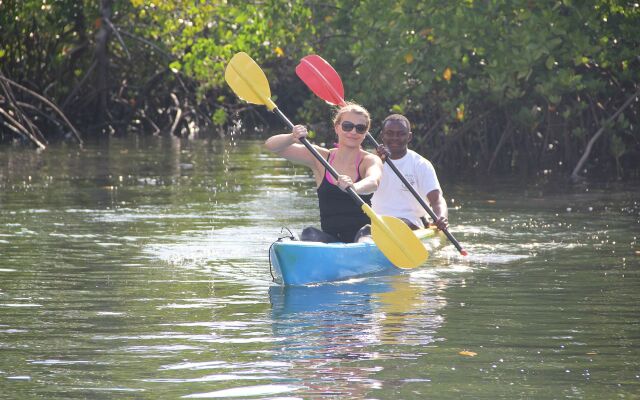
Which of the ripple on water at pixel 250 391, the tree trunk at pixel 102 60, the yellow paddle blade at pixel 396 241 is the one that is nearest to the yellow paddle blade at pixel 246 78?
the yellow paddle blade at pixel 396 241

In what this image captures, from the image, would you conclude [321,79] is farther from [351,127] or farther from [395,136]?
[351,127]

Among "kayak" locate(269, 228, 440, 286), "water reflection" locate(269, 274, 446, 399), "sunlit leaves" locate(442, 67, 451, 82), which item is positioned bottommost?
"water reflection" locate(269, 274, 446, 399)

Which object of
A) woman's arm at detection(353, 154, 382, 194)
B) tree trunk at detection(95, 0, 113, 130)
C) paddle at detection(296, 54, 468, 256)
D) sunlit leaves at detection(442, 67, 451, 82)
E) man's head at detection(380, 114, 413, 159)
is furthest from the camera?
tree trunk at detection(95, 0, 113, 130)

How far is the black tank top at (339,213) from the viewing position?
28.3 ft

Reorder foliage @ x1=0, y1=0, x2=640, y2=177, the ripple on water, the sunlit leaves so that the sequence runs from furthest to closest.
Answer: the sunlit leaves
foliage @ x1=0, y1=0, x2=640, y2=177
the ripple on water

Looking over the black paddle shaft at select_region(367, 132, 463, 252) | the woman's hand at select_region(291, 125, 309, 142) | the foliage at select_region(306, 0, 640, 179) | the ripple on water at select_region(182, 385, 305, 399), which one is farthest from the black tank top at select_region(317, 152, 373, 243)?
the foliage at select_region(306, 0, 640, 179)

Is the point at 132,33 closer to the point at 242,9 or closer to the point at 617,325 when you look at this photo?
the point at 242,9

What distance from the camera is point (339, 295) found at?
7.95 metres

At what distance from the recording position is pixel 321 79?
1031 cm

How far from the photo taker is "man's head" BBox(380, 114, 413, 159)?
31.7 ft

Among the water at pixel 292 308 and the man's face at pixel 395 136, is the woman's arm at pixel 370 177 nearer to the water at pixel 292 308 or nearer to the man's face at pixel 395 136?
the water at pixel 292 308

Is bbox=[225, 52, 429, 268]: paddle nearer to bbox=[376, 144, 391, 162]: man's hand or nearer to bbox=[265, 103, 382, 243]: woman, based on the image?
bbox=[265, 103, 382, 243]: woman

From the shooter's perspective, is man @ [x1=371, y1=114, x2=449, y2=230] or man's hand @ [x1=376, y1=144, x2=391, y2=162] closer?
man's hand @ [x1=376, y1=144, x2=391, y2=162]

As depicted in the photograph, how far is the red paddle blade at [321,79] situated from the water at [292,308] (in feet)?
3.85
